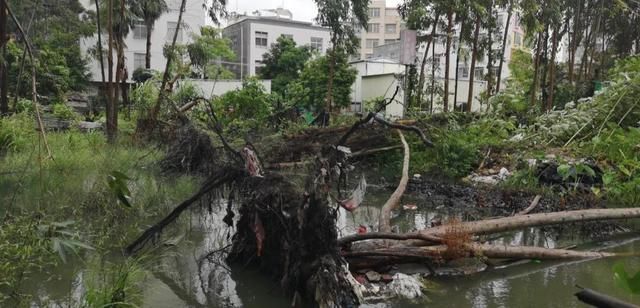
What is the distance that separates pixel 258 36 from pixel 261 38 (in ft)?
1.03

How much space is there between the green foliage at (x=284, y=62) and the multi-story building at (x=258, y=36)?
458cm

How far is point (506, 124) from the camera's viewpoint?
41.9 feet

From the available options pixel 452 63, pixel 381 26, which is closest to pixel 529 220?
pixel 452 63

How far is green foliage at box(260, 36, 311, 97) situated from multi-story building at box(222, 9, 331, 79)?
458 cm

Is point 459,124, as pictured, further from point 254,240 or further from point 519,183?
point 254,240

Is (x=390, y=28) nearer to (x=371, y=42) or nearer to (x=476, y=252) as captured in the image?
(x=371, y=42)

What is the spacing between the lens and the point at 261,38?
44.0 m

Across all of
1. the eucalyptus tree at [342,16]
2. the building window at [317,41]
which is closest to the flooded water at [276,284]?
the eucalyptus tree at [342,16]

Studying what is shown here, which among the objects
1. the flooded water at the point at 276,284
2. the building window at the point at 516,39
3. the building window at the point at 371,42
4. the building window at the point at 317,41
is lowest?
the flooded water at the point at 276,284

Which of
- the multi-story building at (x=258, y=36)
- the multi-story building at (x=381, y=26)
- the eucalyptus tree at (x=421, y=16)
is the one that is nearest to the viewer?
the eucalyptus tree at (x=421, y=16)

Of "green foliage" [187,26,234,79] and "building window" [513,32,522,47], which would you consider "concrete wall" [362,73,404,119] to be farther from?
"building window" [513,32,522,47]

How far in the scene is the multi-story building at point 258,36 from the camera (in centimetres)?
4284

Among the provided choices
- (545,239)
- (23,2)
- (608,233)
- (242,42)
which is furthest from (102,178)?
(242,42)

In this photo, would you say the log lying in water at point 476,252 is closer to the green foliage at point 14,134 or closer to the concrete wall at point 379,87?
Result: the green foliage at point 14,134
